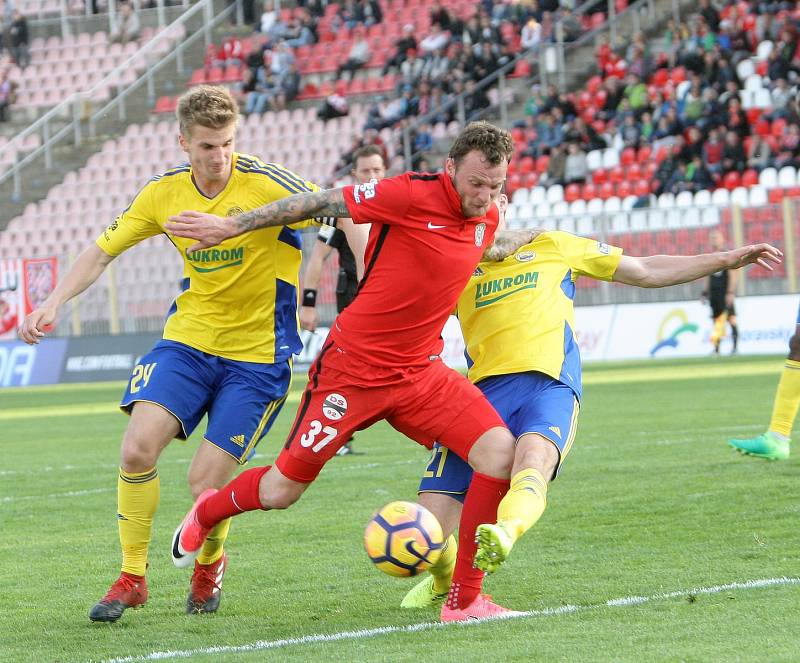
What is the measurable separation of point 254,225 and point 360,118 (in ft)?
90.6

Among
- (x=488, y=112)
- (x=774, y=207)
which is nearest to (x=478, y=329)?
(x=774, y=207)

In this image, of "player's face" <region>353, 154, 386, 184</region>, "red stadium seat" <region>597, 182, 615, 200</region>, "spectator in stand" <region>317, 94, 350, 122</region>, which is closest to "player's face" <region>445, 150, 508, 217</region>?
"player's face" <region>353, 154, 386, 184</region>

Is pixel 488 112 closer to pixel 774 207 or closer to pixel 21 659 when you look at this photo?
pixel 774 207

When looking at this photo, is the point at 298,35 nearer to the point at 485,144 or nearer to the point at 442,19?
the point at 442,19

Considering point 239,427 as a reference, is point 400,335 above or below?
above

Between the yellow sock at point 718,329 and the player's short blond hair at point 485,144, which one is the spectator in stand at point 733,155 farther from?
the player's short blond hair at point 485,144

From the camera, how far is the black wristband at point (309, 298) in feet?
37.2

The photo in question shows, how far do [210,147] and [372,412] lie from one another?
1.43 metres

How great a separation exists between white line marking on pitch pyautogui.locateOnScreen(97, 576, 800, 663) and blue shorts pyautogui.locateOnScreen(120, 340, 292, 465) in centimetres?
120

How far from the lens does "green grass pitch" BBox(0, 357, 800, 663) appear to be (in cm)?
525

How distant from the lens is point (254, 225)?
577 centimetres

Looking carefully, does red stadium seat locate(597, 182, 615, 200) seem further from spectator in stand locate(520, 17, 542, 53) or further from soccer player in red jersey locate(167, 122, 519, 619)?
soccer player in red jersey locate(167, 122, 519, 619)

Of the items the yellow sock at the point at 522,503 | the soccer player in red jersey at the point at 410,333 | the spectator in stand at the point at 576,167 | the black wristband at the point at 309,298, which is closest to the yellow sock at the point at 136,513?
the soccer player in red jersey at the point at 410,333

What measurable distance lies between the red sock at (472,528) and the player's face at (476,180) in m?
1.12
